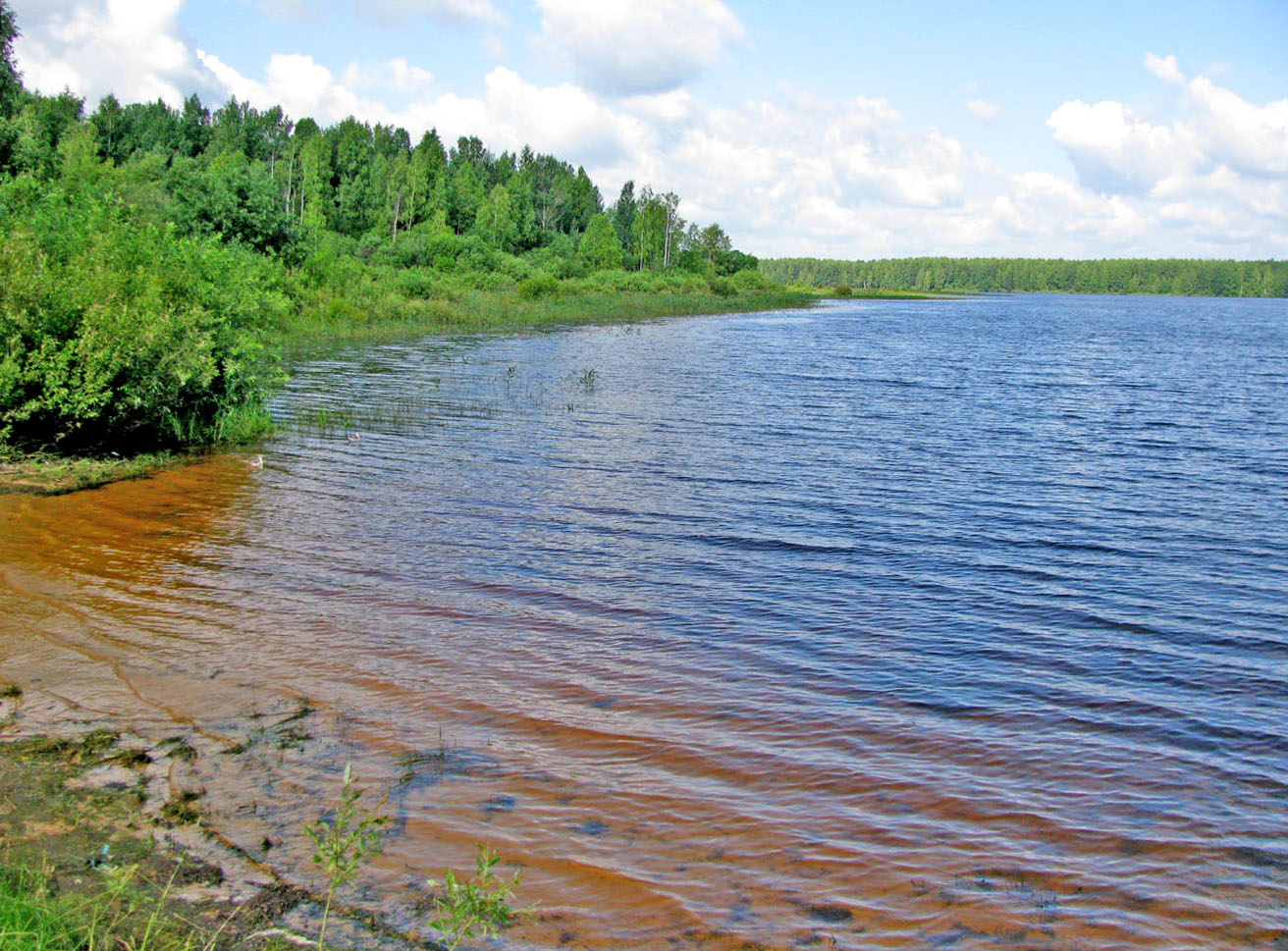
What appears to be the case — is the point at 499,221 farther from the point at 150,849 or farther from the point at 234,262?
the point at 150,849

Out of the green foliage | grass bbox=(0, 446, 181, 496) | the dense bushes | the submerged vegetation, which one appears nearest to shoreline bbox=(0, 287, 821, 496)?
grass bbox=(0, 446, 181, 496)

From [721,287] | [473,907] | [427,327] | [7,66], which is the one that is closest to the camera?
[473,907]

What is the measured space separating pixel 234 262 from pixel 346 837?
15.7 meters

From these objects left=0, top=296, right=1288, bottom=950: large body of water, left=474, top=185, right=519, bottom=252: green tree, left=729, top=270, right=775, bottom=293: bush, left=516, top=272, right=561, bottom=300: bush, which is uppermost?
left=474, top=185, right=519, bottom=252: green tree

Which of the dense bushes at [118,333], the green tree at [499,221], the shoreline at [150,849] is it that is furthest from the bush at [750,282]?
the shoreline at [150,849]

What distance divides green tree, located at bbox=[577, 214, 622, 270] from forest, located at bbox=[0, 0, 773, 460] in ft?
1.10

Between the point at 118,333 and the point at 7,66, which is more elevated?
the point at 7,66

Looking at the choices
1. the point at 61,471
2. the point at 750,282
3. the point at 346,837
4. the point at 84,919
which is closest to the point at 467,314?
the point at 61,471

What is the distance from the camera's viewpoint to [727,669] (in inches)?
334

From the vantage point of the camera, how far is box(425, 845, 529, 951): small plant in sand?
3965 mm

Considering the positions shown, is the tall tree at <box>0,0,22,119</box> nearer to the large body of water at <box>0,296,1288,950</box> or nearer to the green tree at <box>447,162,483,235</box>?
the large body of water at <box>0,296,1288,950</box>

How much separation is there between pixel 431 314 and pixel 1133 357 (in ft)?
117

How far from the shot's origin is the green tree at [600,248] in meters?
102

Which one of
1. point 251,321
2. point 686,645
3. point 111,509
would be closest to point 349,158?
point 251,321
